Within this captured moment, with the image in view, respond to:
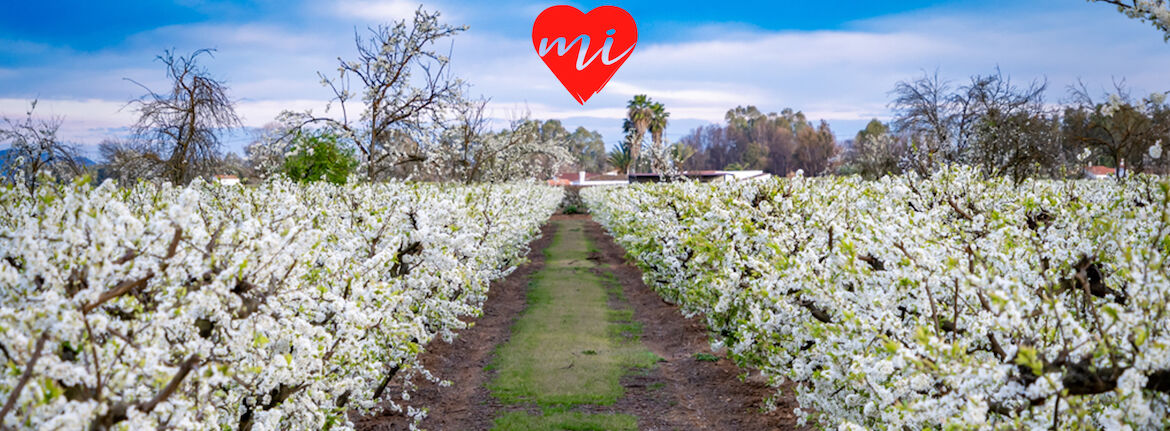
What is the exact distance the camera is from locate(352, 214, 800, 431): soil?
879 centimetres

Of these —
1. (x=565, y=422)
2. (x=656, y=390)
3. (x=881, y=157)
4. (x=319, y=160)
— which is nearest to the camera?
(x=565, y=422)

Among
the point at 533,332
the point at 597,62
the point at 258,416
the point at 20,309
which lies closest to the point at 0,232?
the point at 20,309

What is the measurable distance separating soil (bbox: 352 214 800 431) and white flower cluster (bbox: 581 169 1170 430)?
0.98 m

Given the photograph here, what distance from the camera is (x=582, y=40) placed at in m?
22.3

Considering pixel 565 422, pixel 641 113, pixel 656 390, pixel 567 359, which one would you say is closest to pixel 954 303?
pixel 565 422

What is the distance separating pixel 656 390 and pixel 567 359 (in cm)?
198

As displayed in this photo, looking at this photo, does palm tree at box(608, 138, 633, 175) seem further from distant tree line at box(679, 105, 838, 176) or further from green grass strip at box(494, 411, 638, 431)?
green grass strip at box(494, 411, 638, 431)

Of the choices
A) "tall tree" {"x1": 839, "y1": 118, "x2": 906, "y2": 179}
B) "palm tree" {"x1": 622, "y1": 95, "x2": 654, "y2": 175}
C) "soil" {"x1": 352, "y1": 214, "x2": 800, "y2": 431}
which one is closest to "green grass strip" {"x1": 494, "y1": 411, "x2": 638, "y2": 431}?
"soil" {"x1": 352, "y1": 214, "x2": 800, "y2": 431}

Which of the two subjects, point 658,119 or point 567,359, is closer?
point 567,359

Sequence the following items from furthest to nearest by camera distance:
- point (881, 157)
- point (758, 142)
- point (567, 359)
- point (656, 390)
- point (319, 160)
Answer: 1. point (758, 142)
2. point (881, 157)
3. point (319, 160)
4. point (567, 359)
5. point (656, 390)

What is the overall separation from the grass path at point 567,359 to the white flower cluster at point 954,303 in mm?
1876

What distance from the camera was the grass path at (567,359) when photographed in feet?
29.3

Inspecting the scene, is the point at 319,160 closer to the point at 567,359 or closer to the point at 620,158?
the point at 567,359

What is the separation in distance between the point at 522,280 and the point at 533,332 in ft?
23.3
